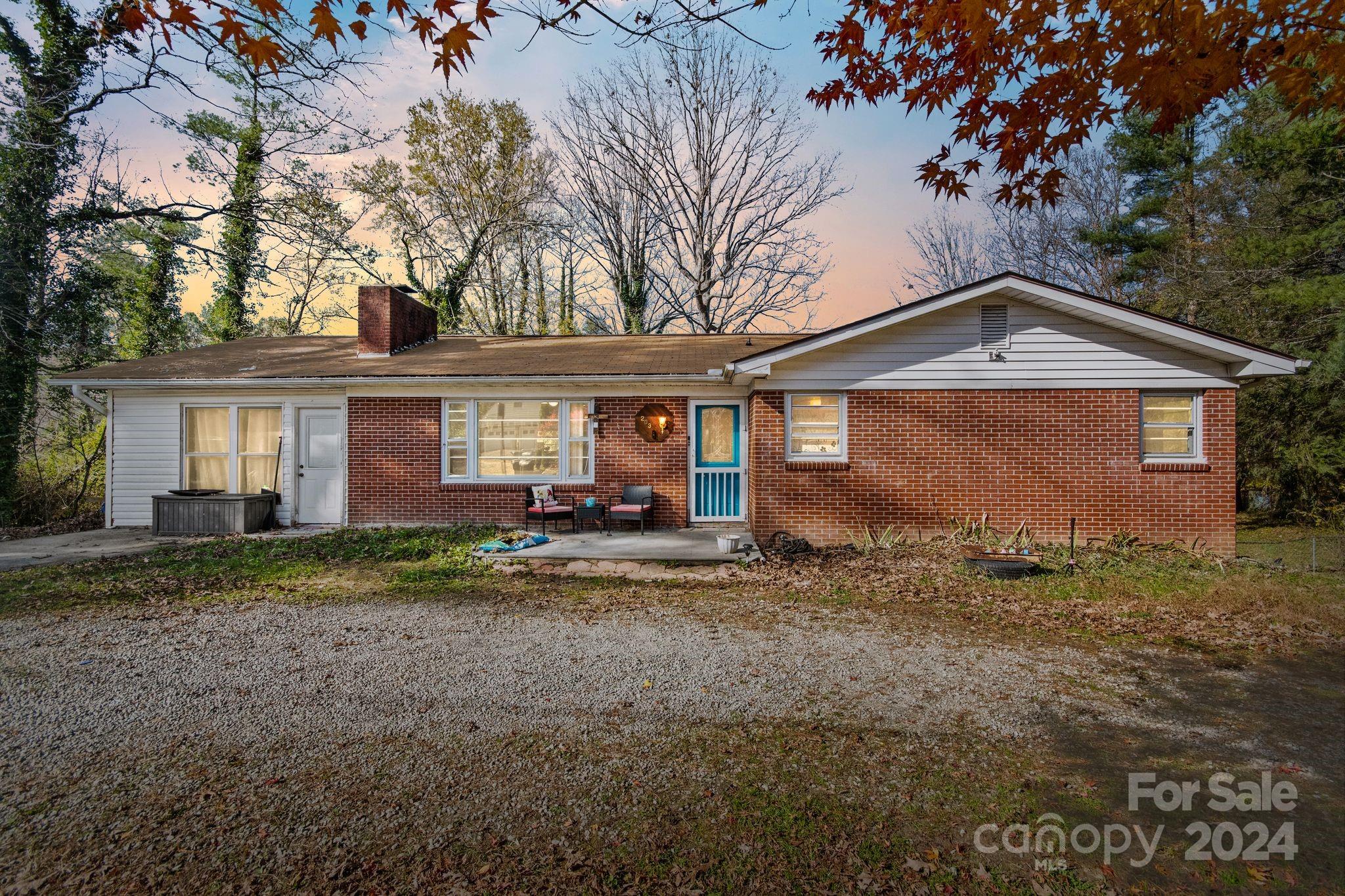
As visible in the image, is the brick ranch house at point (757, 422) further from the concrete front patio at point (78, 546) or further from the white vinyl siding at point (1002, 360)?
the concrete front patio at point (78, 546)

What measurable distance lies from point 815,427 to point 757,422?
100 cm

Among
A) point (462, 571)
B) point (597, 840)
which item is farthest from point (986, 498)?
point (597, 840)

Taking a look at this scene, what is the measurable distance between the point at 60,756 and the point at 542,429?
8935mm

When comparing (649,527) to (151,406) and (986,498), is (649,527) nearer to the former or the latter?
(986,498)

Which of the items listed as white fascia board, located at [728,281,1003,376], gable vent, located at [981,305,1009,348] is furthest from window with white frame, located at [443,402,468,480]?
gable vent, located at [981,305,1009,348]

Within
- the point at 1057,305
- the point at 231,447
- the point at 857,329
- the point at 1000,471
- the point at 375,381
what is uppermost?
the point at 1057,305

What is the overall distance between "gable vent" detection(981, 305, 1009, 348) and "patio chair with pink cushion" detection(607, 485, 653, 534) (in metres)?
6.21

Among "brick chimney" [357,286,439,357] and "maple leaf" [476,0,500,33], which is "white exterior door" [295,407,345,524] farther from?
"maple leaf" [476,0,500,33]

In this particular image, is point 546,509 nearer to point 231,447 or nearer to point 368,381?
point 368,381

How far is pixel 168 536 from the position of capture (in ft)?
38.0

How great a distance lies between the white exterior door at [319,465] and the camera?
12477 mm

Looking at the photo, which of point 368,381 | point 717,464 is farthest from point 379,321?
point 717,464

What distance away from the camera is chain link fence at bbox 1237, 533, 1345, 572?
9078 mm

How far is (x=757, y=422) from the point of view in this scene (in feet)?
34.3
